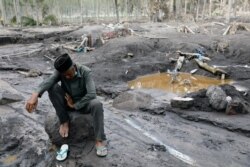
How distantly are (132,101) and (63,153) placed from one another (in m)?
4.06

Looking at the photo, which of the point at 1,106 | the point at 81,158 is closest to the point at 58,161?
the point at 81,158

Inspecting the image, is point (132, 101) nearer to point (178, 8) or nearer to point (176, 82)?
point (176, 82)

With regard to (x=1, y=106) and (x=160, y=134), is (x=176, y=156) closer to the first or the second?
(x=160, y=134)

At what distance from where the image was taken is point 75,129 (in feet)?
17.9

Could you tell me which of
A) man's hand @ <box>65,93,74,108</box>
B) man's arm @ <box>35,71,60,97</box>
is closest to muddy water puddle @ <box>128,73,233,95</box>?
man's hand @ <box>65,93,74,108</box>

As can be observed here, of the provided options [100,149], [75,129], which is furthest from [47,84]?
[100,149]

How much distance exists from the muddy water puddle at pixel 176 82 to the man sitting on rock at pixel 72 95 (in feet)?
20.0

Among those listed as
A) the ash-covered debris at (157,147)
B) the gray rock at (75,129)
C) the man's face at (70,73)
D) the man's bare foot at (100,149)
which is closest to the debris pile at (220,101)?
the ash-covered debris at (157,147)

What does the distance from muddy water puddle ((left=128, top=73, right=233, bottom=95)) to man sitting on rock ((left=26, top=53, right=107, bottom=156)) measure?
610 cm

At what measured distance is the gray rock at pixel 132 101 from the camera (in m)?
8.88

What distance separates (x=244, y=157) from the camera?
18.7 ft

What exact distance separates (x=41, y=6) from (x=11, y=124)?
135ft

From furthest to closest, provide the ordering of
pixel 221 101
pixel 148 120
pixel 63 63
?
pixel 221 101, pixel 148 120, pixel 63 63

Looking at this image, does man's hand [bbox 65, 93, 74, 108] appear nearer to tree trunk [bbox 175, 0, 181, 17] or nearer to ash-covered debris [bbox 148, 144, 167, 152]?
ash-covered debris [bbox 148, 144, 167, 152]
